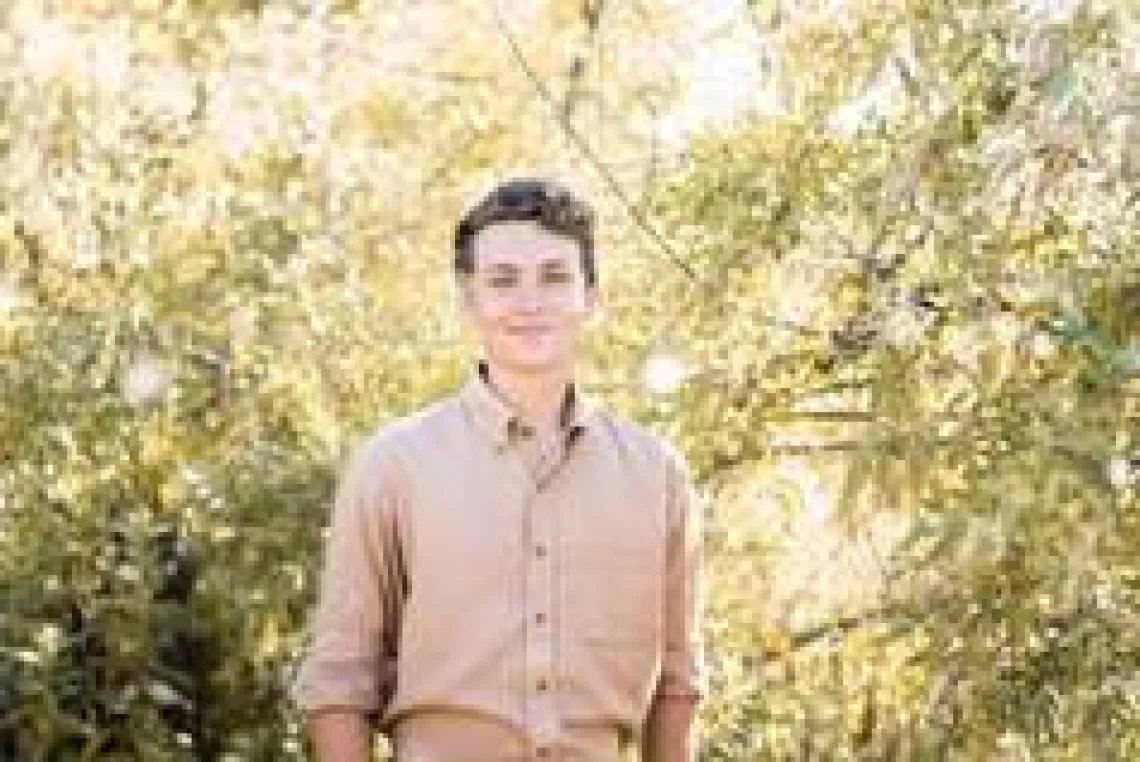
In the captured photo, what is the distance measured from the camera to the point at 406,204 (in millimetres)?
6004

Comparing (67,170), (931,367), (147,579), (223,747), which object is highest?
(67,170)

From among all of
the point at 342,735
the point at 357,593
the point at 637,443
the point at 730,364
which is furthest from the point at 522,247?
the point at 730,364

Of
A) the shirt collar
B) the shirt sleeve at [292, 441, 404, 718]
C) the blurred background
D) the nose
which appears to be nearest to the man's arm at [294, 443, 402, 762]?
the shirt sleeve at [292, 441, 404, 718]

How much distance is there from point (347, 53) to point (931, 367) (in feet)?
10.2

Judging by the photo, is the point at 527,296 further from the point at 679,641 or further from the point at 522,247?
the point at 679,641

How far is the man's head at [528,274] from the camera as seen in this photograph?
2.94 meters

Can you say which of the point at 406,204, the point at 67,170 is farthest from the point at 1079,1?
the point at 406,204

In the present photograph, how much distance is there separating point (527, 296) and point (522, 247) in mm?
61

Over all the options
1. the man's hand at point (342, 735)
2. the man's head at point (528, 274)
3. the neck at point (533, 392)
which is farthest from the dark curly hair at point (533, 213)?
the man's hand at point (342, 735)

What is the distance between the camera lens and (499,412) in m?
2.99

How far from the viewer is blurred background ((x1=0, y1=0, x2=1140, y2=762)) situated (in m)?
3.80

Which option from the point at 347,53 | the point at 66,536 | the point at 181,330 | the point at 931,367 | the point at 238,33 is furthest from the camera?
the point at 347,53

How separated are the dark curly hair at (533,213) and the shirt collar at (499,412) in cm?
12

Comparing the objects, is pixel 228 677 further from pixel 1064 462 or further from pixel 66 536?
pixel 1064 462
